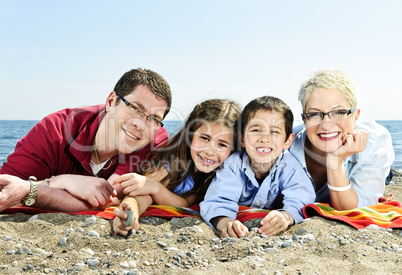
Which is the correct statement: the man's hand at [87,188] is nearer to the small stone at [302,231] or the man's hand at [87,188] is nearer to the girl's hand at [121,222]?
the girl's hand at [121,222]

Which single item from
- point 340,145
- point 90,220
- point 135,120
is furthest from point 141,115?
point 340,145

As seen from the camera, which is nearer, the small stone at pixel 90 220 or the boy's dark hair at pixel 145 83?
the small stone at pixel 90 220

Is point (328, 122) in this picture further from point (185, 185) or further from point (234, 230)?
point (185, 185)

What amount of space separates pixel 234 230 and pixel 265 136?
122 centimetres

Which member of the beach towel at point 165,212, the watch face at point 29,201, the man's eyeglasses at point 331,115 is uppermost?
the man's eyeglasses at point 331,115

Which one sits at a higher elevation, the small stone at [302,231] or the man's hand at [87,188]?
the man's hand at [87,188]

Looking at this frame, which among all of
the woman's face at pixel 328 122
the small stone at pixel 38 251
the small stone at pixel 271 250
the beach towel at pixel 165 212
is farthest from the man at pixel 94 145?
the small stone at pixel 271 250

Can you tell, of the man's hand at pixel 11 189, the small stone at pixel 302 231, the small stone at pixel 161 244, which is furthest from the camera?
the man's hand at pixel 11 189

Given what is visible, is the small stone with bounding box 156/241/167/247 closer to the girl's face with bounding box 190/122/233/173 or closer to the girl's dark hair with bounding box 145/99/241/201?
the girl's face with bounding box 190/122/233/173

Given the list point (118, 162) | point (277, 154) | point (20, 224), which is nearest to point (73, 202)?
point (20, 224)

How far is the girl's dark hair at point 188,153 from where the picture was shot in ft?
15.8

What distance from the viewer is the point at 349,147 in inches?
172

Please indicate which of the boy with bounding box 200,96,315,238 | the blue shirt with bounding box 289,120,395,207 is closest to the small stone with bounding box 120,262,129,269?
the boy with bounding box 200,96,315,238

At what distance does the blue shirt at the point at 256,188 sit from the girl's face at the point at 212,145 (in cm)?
13
